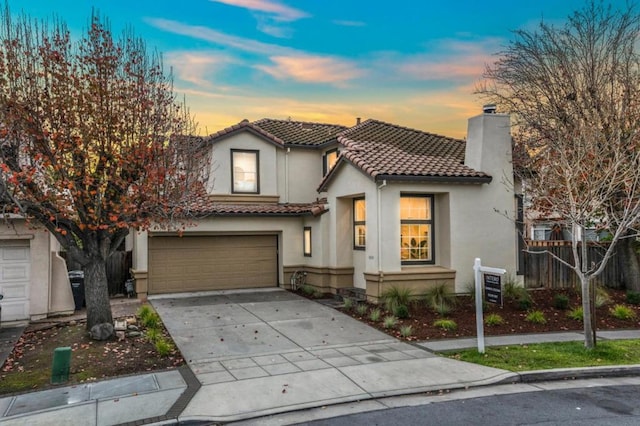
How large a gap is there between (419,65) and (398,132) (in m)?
2.59

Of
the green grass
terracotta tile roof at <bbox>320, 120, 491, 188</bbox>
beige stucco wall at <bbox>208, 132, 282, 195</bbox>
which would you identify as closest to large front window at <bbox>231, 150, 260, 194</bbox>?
beige stucco wall at <bbox>208, 132, 282, 195</bbox>

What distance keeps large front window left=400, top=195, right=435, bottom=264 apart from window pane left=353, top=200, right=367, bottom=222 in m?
1.47

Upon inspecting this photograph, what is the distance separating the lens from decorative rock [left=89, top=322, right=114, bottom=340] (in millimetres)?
9773

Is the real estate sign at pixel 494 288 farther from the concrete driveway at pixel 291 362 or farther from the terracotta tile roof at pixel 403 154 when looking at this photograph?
the terracotta tile roof at pixel 403 154

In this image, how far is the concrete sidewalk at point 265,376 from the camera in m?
6.19

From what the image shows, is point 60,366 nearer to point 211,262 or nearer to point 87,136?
point 87,136

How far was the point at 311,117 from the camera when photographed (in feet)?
77.1

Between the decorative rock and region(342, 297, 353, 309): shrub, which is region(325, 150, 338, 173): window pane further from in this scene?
the decorative rock

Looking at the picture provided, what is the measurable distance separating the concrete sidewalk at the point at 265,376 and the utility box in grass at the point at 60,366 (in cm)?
44

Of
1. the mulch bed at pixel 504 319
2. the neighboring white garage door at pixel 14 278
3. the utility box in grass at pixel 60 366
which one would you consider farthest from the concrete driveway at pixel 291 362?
the neighboring white garage door at pixel 14 278

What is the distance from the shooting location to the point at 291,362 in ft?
27.6

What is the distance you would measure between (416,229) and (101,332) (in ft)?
30.0

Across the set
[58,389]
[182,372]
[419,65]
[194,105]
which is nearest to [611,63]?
[419,65]

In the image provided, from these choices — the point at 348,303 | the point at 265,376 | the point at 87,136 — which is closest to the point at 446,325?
the point at 348,303
